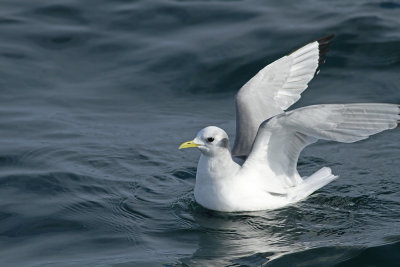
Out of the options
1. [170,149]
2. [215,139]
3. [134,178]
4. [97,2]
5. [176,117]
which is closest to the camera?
[215,139]

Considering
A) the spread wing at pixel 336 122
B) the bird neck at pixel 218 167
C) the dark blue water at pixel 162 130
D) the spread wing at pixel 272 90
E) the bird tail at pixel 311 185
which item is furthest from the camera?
the spread wing at pixel 272 90

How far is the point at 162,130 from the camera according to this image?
34.6 ft

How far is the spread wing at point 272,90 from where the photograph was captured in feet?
28.3

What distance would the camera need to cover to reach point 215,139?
300 inches

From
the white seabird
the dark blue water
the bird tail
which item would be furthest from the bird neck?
the bird tail

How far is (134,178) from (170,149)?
1.09 metres

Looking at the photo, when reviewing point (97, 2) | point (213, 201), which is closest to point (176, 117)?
point (213, 201)

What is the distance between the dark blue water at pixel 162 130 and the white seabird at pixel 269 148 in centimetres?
20

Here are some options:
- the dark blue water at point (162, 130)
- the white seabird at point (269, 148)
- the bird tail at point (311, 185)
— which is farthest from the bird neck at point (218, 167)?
the bird tail at point (311, 185)

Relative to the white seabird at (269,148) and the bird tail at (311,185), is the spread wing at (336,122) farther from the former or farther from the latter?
the bird tail at (311,185)

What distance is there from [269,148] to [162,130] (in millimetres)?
3019

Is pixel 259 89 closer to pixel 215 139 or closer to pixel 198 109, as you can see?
pixel 215 139

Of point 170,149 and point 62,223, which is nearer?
point 62,223

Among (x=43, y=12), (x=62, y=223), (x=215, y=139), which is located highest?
(x=43, y=12)
